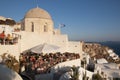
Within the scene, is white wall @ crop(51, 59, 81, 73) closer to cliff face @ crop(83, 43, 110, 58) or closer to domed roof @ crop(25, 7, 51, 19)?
domed roof @ crop(25, 7, 51, 19)

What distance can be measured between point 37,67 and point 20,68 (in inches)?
53.0

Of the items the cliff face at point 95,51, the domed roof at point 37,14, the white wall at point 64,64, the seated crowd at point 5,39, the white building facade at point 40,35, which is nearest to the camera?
the white wall at point 64,64

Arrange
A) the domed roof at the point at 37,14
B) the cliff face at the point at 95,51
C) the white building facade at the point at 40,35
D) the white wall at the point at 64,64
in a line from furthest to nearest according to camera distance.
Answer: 1. the cliff face at the point at 95,51
2. the domed roof at the point at 37,14
3. the white building facade at the point at 40,35
4. the white wall at the point at 64,64

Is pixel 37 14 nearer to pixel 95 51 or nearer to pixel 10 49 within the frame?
pixel 10 49

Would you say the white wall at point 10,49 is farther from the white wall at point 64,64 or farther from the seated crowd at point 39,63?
the white wall at point 64,64

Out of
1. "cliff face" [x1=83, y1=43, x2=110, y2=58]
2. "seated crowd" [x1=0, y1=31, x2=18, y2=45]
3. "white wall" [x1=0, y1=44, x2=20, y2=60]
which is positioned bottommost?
"cliff face" [x1=83, y1=43, x2=110, y2=58]

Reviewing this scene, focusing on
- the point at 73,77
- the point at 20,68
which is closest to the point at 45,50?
the point at 20,68

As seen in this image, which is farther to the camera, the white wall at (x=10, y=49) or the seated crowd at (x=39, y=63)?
the white wall at (x=10, y=49)

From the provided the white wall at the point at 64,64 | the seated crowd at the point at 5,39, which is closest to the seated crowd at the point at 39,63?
the white wall at the point at 64,64

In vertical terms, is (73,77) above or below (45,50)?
below

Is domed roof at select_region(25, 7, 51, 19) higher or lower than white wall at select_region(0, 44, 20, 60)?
higher

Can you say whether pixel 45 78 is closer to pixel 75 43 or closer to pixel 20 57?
pixel 20 57

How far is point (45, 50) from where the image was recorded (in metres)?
18.4

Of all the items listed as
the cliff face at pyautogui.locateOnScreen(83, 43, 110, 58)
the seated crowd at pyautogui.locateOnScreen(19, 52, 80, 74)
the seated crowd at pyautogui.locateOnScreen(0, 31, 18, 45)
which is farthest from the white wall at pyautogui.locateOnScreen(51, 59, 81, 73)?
the cliff face at pyautogui.locateOnScreen(83, 43, 110, 58)
